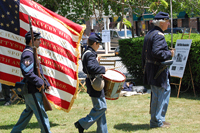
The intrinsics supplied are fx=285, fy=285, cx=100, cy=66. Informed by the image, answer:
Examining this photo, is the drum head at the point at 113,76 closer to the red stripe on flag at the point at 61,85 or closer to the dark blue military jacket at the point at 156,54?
the dark blue military jacket at the point at 156,54

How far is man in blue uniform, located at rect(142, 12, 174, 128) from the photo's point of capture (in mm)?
5125

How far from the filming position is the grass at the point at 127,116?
563cm

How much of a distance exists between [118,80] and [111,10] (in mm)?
7941

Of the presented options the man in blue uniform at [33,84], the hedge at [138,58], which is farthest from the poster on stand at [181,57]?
the man in blue uniform at [33,84]

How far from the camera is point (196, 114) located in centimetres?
644

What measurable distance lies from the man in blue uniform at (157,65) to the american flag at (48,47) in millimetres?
1639

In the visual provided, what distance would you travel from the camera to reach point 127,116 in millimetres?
6582

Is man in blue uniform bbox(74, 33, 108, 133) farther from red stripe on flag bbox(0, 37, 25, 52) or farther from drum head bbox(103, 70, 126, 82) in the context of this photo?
red stripe on flag bbox(0, 37, 25, 52)

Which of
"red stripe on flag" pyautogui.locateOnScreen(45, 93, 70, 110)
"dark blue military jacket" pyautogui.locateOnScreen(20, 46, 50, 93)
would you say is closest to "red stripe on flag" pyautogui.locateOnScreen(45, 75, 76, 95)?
"red stripe on flag" pyautogui.locateOnScreen(45, 93, 70, 110)

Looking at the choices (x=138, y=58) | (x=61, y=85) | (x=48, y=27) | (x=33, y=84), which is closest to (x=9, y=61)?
(x=48, y=27)

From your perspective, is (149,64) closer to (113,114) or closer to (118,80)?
(118,80)

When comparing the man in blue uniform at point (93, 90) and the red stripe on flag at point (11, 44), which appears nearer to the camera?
the man in blue uniform at point (93, 90)

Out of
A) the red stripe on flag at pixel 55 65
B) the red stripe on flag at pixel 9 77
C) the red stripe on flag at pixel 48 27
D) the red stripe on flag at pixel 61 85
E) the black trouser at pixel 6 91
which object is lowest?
the black trouser at pixel 6 91

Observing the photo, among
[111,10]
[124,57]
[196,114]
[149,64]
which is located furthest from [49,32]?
[111,10]
